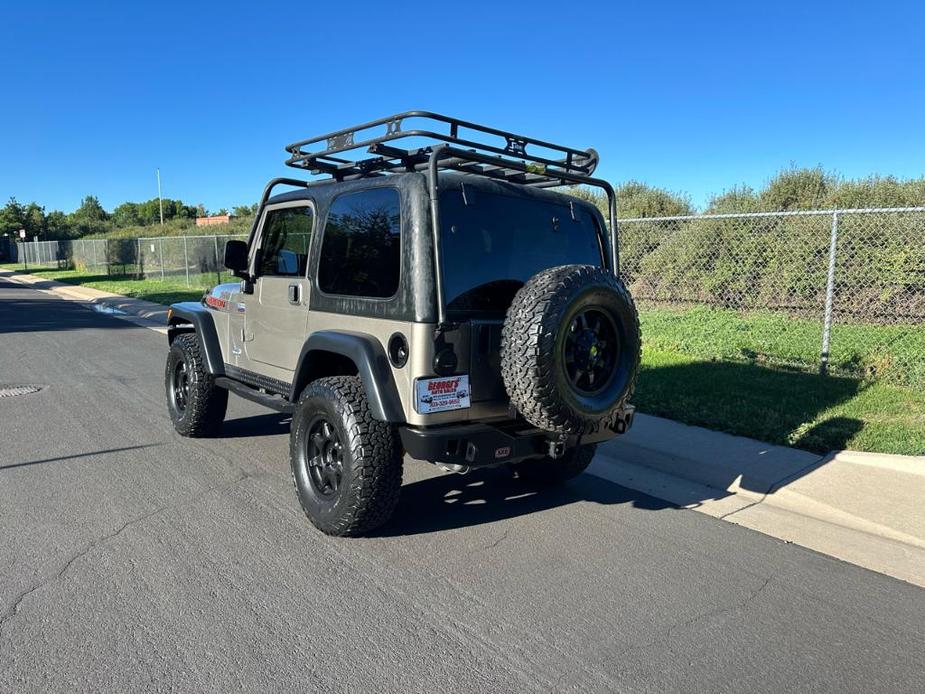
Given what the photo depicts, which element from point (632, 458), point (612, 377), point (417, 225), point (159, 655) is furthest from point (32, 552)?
point (632, 458)

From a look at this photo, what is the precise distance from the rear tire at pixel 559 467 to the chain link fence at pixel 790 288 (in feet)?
14.2

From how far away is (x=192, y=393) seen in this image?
5.65 meters

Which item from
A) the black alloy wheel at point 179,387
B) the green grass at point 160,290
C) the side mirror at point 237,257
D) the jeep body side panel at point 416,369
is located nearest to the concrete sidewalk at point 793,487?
the jeep body side panel at point 416,369

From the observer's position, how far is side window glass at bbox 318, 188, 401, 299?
3.75 meters

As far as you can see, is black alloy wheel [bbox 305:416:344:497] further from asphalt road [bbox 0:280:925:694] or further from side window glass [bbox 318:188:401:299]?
side window glass [bbox 318:188:401:299]

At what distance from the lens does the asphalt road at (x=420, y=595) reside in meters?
2.72

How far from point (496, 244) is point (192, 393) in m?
3.20

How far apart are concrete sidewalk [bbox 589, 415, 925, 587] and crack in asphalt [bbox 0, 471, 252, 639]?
2791 mm

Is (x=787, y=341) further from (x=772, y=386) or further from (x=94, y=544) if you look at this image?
(x=94, y=544)

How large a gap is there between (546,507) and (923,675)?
7.26ft

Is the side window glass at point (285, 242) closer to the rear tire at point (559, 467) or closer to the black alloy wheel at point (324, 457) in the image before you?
the black alloy wheel at point (324, 457)

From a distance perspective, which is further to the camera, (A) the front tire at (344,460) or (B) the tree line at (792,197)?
(B) the tree line at (792,197)

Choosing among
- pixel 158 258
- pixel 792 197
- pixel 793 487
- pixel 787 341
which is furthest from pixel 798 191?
pixel 158 258

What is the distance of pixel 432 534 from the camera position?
13.2 ft
